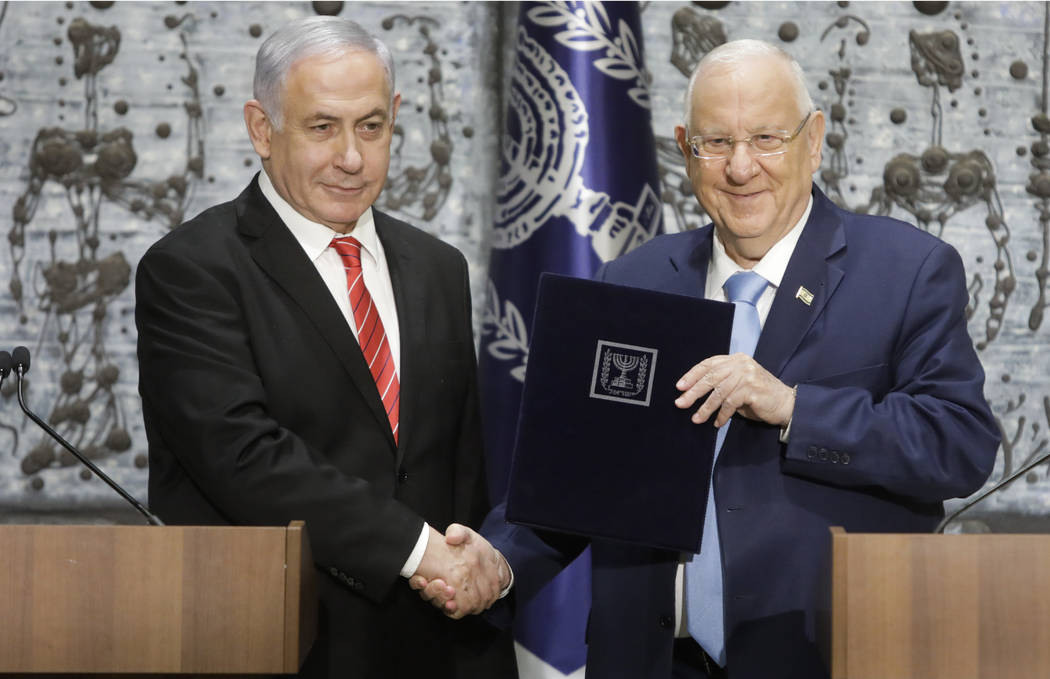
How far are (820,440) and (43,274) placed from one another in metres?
3.00

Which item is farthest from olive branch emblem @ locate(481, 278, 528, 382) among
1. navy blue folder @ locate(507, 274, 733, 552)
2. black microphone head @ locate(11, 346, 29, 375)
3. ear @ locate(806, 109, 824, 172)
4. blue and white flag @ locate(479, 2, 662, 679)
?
black microphone head @ locate(11, 346, 29, 375)

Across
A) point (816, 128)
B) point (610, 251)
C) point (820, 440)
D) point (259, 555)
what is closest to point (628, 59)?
point (610, 251)

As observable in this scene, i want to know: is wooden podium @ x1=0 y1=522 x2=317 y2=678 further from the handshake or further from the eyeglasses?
the eyeglasses

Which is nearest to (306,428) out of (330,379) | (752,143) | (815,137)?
(330,379)

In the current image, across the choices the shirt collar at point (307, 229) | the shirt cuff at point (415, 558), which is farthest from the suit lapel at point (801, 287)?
the shirt collar at point (307, 229)

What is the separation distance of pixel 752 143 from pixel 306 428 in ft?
3.29

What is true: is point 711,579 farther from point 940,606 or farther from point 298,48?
point 298,48

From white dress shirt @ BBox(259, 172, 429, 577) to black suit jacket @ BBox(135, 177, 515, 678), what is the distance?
0.09 feet

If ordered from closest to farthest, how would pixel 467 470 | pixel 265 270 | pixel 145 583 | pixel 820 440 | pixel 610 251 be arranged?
1. pixel 145 583
2. pixel 820 440
3. pixel 265 270
4. pixel 467 470
5. pixel 610 251

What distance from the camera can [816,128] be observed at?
2389 millimetres

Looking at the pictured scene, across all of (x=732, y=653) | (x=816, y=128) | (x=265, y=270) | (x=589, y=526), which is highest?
(x=816, y=128)

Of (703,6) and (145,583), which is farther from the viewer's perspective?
(703,6)

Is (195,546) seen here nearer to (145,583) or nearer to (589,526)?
(145,583)

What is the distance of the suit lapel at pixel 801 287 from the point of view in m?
2.16
